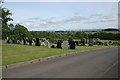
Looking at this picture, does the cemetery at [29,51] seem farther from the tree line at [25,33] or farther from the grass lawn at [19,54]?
the tree line at [25,33]

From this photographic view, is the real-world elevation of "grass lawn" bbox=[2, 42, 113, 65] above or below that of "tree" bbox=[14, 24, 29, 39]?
below

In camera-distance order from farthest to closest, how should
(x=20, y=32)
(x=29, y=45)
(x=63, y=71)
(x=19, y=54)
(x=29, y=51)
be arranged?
(x=20, y=32)
(x=29, y=45)
(x=29, y=51)
(x=19, y=54)
(x=63, y=71)

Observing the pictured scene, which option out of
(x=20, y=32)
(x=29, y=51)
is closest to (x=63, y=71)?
(x=29, y=51)

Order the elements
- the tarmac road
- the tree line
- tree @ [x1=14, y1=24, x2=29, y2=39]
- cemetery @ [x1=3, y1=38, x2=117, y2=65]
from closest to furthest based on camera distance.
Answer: the tarmac road
cemetery @ [x1=3, y1=38, x2=117, y2=65]
the tree line
tree @ [x1=14, y1=24, x2=29, y2=39]

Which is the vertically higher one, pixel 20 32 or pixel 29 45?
pixel 20 32

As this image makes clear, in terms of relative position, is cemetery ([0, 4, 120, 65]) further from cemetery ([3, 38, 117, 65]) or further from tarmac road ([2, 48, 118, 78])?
tarmac road ([2, 48, 118, 78])

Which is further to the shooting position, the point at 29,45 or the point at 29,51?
the point at 29,45

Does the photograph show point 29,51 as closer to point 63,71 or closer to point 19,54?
point 19,54

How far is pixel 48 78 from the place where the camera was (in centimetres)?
1264

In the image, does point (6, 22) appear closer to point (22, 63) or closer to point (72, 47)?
point (72, 47)

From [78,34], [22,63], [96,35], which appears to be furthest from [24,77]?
[96,35]

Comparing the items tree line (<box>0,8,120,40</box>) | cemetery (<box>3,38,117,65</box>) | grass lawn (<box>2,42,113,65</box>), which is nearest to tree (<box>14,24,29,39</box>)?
tree line (<box>0,8,120,40</box>)

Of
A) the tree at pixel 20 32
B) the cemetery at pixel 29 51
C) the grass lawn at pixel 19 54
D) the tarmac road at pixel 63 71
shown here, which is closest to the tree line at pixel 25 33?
the tree at pixel 20 32

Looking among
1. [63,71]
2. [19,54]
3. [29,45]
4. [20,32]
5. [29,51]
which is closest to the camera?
[63,71]
